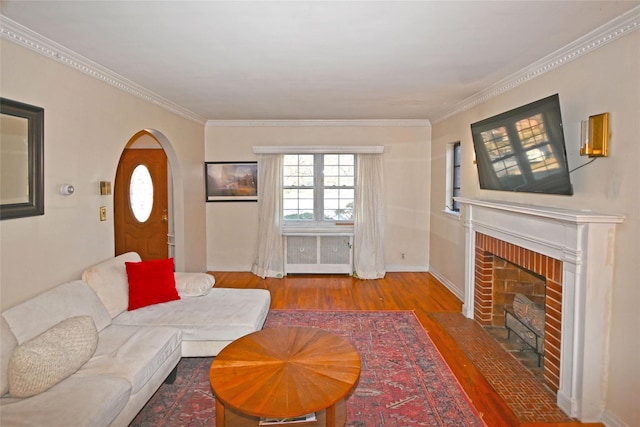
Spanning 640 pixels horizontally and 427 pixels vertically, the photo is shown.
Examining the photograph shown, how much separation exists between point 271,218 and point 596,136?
4495mm

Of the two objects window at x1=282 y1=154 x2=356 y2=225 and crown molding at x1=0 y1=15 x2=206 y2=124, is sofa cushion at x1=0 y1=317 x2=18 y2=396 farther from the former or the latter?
window at x1=282 y1=154 x2=356 y2=225

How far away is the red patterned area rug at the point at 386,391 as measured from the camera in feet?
8.29

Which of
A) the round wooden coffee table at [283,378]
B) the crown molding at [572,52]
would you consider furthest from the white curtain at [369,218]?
the round wooden coffee table at [283,378]

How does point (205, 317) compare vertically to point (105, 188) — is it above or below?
below

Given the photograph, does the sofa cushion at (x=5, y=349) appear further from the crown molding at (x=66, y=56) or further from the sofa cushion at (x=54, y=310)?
the crown molding at (x=66, y=56)

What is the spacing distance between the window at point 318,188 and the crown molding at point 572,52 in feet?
8.22

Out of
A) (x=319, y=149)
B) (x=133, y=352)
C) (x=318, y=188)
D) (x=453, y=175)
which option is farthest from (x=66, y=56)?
(x=453, y=175)

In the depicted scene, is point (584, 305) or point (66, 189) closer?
point (584, 305)

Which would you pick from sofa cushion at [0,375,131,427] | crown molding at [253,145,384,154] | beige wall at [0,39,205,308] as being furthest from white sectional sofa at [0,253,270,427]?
crown molding at [253,145,384,154]

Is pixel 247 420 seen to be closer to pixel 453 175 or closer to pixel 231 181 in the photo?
pixel 453 175

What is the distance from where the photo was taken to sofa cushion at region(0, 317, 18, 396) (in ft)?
6.58

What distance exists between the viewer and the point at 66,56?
2902 mm

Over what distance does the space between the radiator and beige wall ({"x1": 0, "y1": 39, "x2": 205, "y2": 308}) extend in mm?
2875

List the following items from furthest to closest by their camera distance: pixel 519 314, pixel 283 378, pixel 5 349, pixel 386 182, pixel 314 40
A: pixel 386 182 → pixel 519 314 → pixel 314 40 → pixel 283 378 → pixel 5 349
